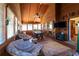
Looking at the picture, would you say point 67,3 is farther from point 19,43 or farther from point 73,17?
point 19,43

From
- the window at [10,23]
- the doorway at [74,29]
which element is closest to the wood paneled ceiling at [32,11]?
the window at [10,23]

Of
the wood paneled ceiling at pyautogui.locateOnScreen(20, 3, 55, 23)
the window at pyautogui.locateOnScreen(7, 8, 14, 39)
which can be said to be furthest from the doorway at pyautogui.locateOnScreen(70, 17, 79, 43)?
the window at pyautogui.locateOnScreen(7, 8, 14, 39)

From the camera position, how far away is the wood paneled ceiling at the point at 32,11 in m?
3.83

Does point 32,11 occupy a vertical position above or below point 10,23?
above

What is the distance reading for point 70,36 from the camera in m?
3.83

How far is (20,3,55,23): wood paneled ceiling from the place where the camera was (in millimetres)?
3828

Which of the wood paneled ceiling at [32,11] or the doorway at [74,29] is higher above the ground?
the wood paneled ceiling at [32,11]

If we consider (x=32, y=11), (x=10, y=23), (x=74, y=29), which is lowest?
(x=74, y=29)

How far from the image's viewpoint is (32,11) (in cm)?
388

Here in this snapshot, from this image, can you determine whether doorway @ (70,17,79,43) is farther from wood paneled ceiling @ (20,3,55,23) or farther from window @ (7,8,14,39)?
window @ (7,8,14,39)

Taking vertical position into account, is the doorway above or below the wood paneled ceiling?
below

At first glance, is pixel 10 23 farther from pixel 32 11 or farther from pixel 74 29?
pixel 74 29

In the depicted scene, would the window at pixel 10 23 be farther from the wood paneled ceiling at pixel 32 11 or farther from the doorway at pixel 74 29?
the doorway at pixel 74 29

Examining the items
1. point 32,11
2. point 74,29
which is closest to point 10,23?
point 32,11
